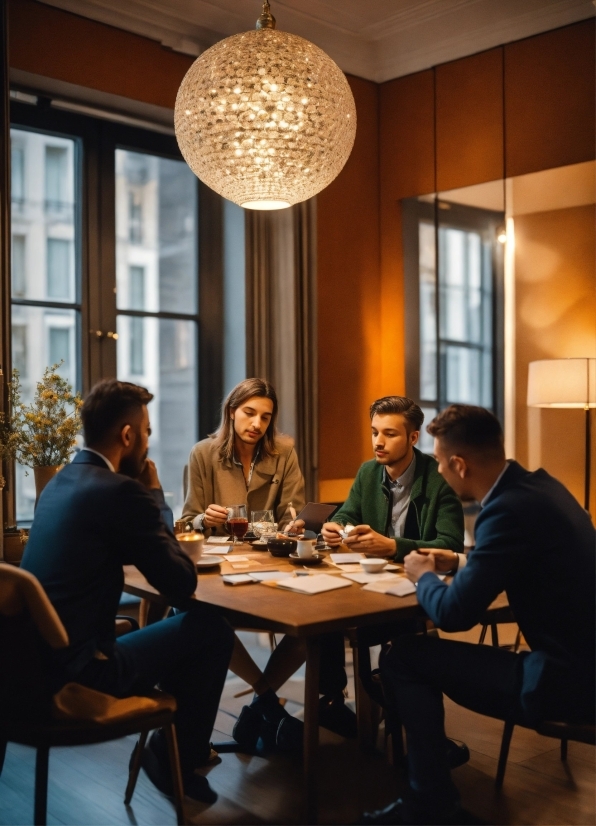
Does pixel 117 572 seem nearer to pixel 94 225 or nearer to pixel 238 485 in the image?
pixel 238 485

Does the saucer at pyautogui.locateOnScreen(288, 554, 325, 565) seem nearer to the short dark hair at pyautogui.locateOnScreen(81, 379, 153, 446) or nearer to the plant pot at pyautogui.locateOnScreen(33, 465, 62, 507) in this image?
the short dark hair at pyautogui.locateOnScreen(81, 379, 153, 446)

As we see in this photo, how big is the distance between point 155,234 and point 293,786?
3.25 meters

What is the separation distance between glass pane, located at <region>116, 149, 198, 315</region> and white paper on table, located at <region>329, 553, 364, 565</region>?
2387 mm

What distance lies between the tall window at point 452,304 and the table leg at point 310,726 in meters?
2.70

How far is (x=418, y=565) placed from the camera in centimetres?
246

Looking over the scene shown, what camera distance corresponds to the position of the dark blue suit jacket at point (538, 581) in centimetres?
224

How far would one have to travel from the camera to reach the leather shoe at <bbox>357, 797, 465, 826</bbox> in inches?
91.2

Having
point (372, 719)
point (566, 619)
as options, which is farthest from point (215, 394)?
point (566, 619)

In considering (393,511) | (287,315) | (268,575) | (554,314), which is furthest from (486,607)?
(287,315)

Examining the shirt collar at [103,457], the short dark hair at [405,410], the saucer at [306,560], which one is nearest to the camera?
the shirt collar at [103,457]

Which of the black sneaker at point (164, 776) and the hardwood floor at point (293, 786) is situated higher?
the black sneaker at point (164, 776)

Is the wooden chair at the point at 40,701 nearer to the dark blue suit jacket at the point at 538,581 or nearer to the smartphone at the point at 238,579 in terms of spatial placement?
the smartphone at the point at 238,579

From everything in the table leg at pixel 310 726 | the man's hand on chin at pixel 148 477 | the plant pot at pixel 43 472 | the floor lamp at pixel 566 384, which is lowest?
the table leg at pixel 310 726

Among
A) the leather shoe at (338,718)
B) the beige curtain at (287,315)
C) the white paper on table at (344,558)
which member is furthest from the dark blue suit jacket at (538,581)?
the beige curtain at (287,315)
